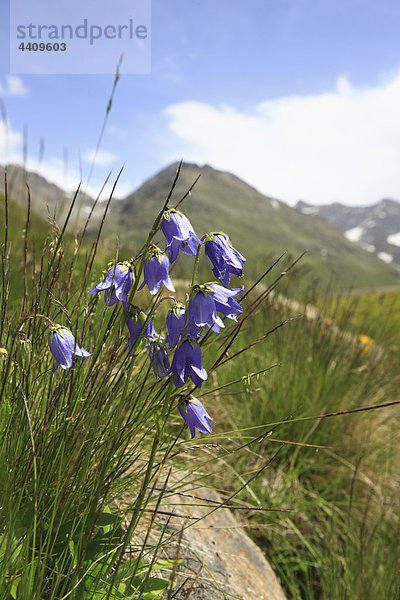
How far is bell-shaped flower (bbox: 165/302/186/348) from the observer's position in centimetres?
140

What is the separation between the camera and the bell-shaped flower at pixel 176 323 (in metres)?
1.40


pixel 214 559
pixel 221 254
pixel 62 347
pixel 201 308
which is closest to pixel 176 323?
pixel 201 308

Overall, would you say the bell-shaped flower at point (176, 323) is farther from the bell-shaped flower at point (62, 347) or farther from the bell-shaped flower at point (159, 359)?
the bell-shaped flower at point (62, 347)

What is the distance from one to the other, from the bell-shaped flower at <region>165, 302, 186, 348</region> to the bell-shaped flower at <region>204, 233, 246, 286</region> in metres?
0.18

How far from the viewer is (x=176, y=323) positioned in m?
1.41

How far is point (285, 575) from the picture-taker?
3049 millimetres

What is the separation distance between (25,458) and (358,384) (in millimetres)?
3420

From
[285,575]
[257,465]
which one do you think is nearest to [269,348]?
[257,465]

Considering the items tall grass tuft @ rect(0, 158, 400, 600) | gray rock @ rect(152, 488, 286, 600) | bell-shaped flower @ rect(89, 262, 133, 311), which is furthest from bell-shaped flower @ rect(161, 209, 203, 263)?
gray rock @ rect(152, 488, 286, 600)

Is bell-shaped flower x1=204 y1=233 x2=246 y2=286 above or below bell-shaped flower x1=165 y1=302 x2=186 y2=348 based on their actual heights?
above

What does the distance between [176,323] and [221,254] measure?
268 mm

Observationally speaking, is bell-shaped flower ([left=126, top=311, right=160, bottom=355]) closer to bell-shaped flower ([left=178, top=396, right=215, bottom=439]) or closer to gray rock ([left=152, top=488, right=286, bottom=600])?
bell-shaped flower ([left=178, top=396, right=215, bottom=439])

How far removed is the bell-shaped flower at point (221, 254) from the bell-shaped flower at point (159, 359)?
31cm

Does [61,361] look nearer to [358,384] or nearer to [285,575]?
[285,575]
